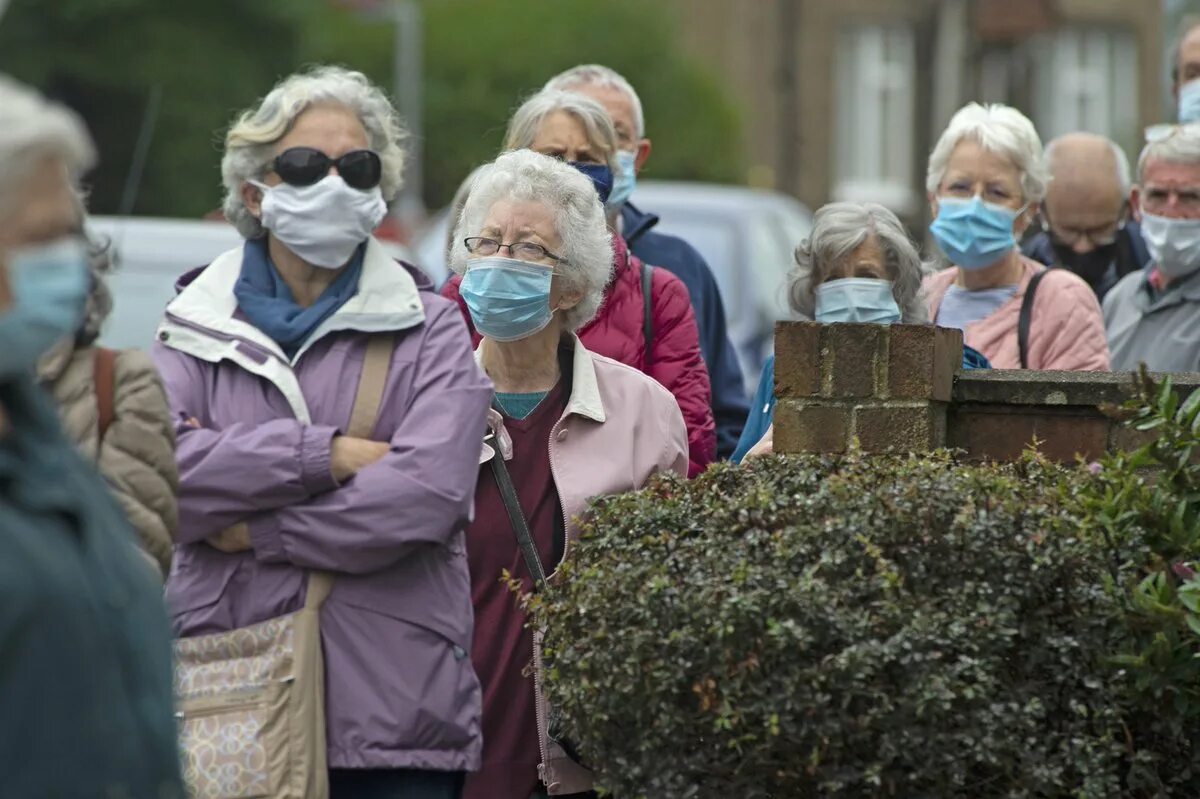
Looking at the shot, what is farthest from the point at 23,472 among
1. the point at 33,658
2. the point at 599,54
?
the point at 599,54

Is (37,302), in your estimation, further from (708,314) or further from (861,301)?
(708,314)

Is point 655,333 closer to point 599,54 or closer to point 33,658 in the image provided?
point 33,658

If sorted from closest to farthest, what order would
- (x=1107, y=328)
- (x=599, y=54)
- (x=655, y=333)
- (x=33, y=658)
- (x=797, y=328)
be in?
(x=33, y=658) → (x=797, y=328) → (x=655, y=333) → (x=1107, y=328) → (x=599, y=54)

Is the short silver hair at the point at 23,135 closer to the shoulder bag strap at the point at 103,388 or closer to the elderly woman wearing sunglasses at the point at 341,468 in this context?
the shoulder bag strap at the point at 103,388

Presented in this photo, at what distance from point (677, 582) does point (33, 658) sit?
189 centimetres

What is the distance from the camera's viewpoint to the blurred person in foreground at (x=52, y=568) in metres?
2.94

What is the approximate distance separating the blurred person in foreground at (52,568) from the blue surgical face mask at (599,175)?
10.3 feet

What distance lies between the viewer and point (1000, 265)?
6660 millimetres

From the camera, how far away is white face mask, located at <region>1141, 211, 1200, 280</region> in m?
6.76

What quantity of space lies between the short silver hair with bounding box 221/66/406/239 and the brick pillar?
0.96 meters

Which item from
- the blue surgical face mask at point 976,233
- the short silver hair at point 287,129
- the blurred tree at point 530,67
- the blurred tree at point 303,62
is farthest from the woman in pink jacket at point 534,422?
the blurred tree at point 530,67

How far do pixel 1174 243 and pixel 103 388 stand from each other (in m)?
3.59

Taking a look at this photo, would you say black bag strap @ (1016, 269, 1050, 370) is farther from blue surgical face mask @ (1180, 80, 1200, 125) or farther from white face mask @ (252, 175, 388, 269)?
white face mask @ (252, 175, 388, 269)

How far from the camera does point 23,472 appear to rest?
9.83 feet
